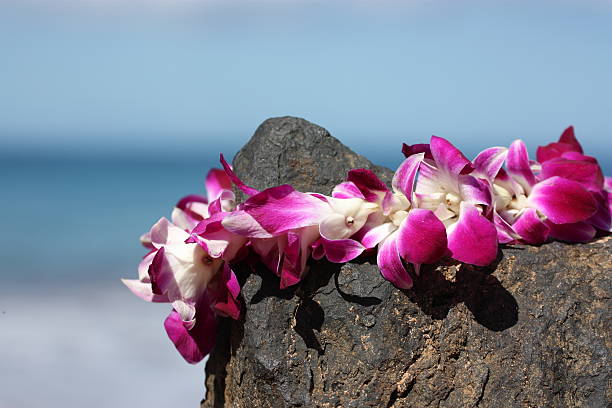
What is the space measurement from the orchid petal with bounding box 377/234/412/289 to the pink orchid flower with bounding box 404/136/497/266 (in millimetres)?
93

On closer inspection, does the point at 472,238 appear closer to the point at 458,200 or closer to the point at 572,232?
the point at 458,200

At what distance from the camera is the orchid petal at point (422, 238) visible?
3.51 feet

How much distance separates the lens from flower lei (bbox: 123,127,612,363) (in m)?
1.12

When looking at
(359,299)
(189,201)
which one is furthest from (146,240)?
(359,299)

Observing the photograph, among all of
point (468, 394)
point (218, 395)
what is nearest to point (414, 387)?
point (468, 394)

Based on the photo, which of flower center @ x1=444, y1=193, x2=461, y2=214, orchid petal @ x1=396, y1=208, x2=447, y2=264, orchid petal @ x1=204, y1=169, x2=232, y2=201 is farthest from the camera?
orchid petal @ x1=204, y1=169, x2=232, y2=201

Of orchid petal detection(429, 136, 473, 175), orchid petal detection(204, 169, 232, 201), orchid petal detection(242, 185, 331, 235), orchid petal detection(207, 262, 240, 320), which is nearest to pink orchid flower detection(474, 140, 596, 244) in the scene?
orchid petal detection(429, 136, 473, 175)

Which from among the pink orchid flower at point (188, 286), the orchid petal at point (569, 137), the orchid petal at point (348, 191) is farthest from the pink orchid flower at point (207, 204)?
the orchid petal at point (569, 137)

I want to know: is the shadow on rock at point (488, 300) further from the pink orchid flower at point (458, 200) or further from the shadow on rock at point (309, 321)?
the shadow on rock at point (309, 321)

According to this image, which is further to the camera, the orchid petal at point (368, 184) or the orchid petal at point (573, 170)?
the orchid petal at point (573, 170)

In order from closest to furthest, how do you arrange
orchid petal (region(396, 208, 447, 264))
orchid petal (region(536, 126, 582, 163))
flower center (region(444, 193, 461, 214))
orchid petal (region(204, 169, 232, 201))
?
orchid petal (region(396, 208, 447, 264)) → flower center (region(444, 193, 461, 214)) → orchid petal (region(536, 126, 582, 163)) → orchid petal (region(204, 169, 232, 201))

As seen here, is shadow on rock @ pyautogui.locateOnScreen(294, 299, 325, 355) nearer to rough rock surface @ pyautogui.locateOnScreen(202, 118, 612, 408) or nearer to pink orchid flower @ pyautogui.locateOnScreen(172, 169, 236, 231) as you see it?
rough rock surface @ pyautogui.locateOnScreen(202, 118, 612, 408)

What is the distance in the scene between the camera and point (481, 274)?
46.9 inches

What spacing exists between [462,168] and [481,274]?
21 centimetres
